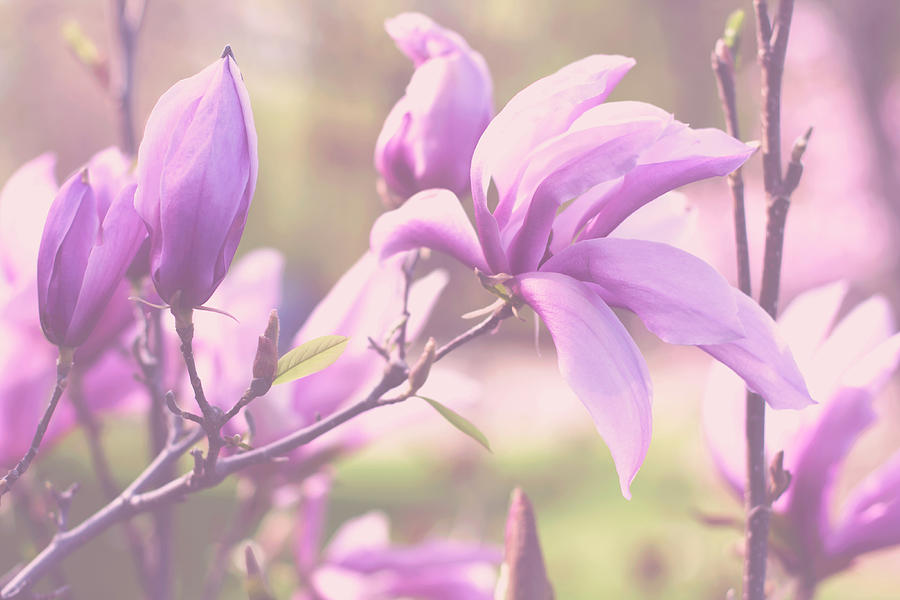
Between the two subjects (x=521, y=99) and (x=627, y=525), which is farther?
(x=627, y=525)

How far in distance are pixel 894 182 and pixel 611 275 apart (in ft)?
8.08

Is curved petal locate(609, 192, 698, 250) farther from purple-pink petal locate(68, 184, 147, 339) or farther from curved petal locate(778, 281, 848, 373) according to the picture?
purple-pink petal locate(68, 184, 147, 339)

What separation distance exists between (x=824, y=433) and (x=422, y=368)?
0.79 ft

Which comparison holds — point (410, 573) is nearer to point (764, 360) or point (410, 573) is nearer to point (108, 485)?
point (108, 485)

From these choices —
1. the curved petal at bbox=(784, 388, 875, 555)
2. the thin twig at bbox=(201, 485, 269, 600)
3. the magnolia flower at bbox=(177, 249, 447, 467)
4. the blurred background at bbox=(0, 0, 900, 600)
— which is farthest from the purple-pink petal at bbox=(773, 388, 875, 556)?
the blurred background at bbox=(0, 0, 900, 600)

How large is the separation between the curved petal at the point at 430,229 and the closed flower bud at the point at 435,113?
0.32ft

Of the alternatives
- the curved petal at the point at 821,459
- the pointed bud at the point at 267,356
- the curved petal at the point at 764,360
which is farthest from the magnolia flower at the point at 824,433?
the pointed bud at the point at 267,356

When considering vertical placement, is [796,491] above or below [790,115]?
below

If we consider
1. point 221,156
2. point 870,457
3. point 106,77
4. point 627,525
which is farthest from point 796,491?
point 870,457

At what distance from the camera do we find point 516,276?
358 mm

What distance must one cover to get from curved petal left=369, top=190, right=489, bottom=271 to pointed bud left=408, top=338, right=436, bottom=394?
45 millimetres

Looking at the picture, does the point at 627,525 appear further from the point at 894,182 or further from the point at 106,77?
the point at 106,77

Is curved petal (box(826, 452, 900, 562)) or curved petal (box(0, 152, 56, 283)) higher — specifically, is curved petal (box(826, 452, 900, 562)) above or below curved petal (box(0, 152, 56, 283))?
below

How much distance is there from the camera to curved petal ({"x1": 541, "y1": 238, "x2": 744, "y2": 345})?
318mm
